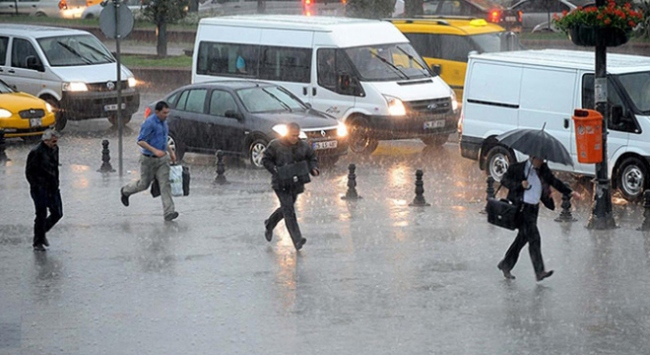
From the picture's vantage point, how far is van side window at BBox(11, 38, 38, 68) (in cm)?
2714

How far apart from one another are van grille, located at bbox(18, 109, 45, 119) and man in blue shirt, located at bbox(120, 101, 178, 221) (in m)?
7.79

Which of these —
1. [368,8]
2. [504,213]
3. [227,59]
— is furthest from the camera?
[368,8]

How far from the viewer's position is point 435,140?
24281mm

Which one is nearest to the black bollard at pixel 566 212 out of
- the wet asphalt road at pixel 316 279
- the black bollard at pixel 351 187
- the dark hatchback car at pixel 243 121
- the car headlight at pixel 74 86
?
the wet asphalt road at pixel 316 279

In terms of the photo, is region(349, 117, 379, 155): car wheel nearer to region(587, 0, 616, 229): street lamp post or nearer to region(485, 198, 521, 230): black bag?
region(587, 0, 616, 229): street lamp post

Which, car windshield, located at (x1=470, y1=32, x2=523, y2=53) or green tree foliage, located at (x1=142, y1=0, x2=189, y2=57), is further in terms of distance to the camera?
green tree foliage, located at (x1=142, y1=0, x2=189, y2=57)

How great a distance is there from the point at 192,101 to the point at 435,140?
4591mm

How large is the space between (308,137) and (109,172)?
3.23 meters

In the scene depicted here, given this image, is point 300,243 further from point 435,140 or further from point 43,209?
point 435,140

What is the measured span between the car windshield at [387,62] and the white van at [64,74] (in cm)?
556

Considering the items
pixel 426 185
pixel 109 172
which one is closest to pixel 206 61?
pixel 109 172

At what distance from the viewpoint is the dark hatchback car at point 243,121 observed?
70.6 ft

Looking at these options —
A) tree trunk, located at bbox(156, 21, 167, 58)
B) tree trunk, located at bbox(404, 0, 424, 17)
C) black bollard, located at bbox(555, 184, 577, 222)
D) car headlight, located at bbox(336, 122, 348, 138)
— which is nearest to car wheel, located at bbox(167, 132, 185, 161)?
car headlight, located at bbox(336, 122, 348, 138)

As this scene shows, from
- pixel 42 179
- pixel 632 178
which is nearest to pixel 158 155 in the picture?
pixel 42 179
